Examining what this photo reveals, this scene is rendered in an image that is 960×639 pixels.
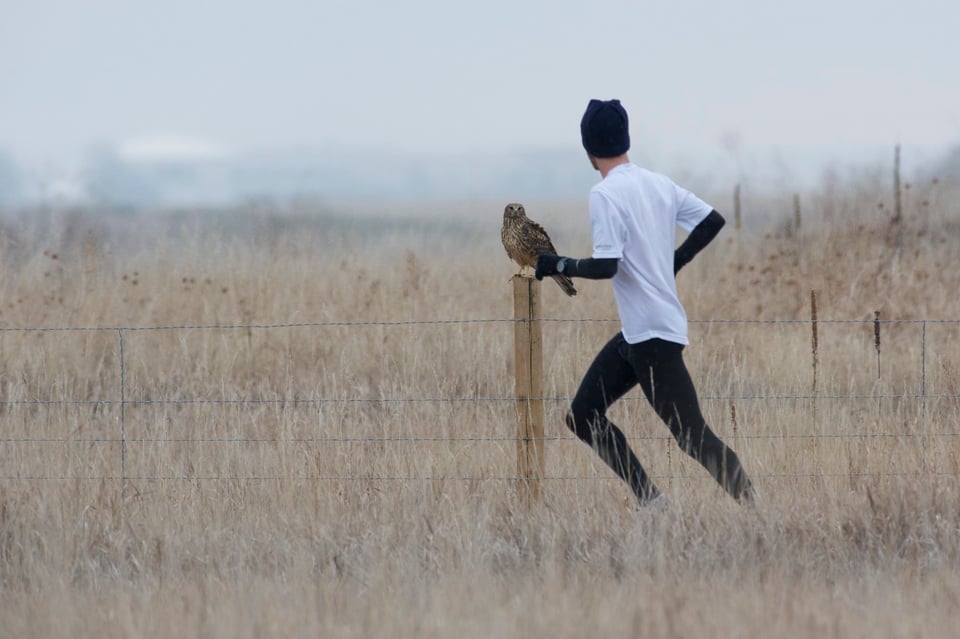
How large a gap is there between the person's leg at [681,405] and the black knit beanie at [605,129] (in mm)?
812

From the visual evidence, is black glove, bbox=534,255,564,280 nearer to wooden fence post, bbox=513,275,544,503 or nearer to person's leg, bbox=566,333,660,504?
person's leg, bbox=566,333,660,504

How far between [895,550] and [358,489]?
2.54m

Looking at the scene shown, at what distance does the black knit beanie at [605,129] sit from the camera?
4879 mm

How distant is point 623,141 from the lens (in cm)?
493

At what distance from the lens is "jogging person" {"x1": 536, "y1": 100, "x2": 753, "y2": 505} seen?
479 cm

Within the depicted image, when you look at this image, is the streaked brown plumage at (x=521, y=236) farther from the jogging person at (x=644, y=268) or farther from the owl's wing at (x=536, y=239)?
the jogging person at (x=644, y=268)

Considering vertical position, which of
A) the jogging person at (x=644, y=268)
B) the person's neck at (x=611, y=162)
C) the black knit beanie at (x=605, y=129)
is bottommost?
the jogging person at (x=644, y=268)

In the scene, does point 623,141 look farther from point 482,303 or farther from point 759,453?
point 482,303

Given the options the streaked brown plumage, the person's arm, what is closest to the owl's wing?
the streaked brown plumage

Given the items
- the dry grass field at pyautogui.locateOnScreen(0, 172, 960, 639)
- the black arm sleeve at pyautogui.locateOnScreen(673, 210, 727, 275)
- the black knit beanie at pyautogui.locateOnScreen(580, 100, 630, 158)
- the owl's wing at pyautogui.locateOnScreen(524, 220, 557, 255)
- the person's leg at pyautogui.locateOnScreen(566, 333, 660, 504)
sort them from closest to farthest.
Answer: the dry grass field at pyautogui.locateOnScreen(0, 172, 960, 639)
the black knit beanie at pyautogui.locateOnScreen(580, 100, 630, 158)
the black arm sleeve at pyautogui.locateOnScreen(673, 210, 727, 275)
the person's leg at pyautogui.locateOnScreen(566, 333, 660, 504)
the owl's wing at pyautogui.locateOnScreen(524, 220, 557, 255)

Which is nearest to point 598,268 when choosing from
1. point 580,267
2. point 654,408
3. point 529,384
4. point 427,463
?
point 580,267

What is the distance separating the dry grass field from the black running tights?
173mm

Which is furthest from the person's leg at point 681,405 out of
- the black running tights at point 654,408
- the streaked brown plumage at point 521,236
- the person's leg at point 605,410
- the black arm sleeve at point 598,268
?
the streaked brown plumage at point 521,236

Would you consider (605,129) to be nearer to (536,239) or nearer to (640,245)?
(640,245)
